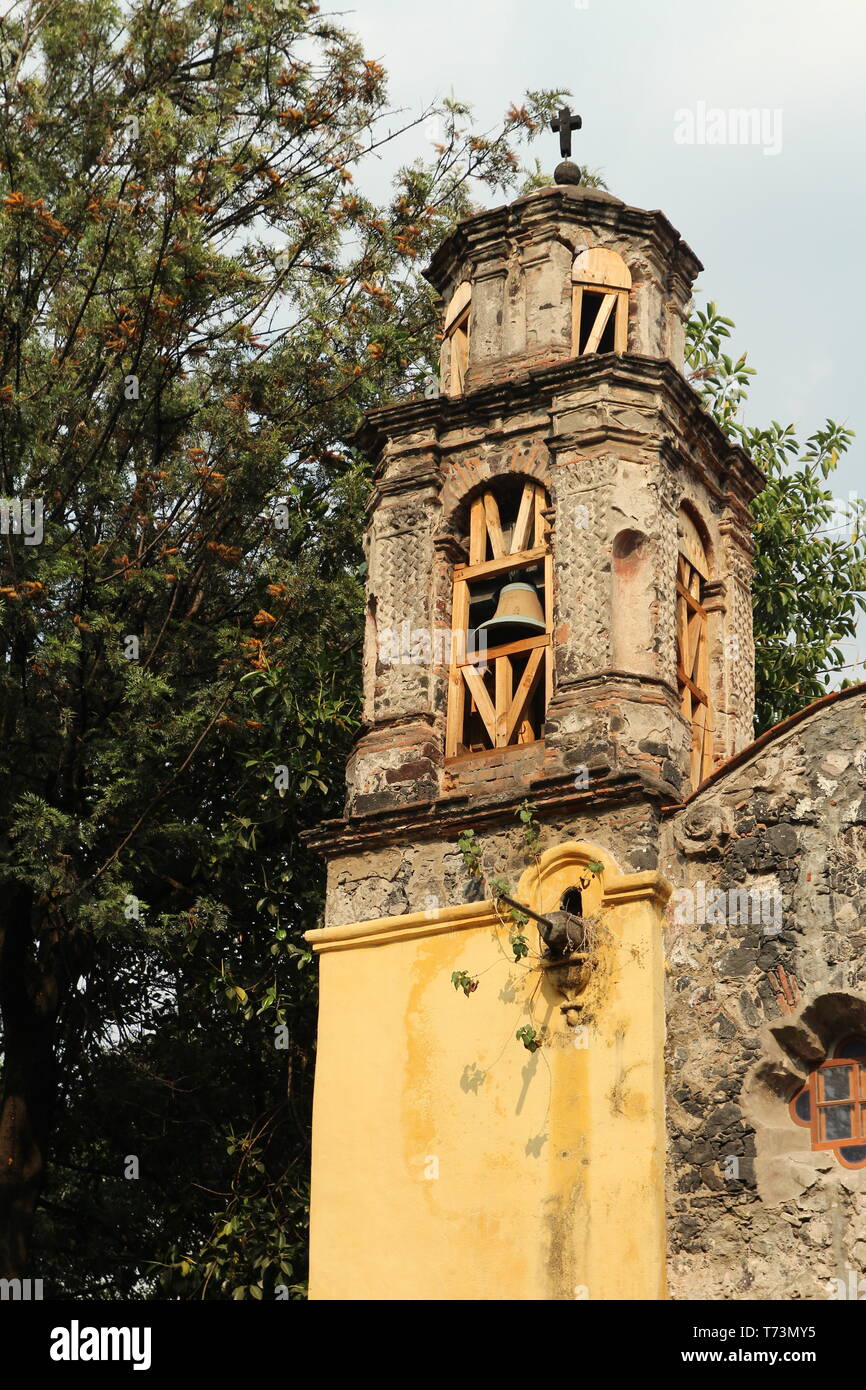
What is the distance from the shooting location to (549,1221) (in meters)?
11.0

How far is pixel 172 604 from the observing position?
15.2 meters

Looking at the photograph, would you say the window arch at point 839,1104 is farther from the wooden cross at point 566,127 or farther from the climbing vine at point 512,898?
the wooden cross at point 566,127

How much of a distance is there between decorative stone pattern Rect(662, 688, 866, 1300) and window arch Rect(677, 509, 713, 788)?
1.37m

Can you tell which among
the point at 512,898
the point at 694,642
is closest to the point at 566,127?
the point at 694,642

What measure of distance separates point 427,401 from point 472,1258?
5.33 meters

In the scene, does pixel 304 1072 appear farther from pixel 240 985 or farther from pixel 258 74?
pixel 258 74

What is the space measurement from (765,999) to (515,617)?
2851mm

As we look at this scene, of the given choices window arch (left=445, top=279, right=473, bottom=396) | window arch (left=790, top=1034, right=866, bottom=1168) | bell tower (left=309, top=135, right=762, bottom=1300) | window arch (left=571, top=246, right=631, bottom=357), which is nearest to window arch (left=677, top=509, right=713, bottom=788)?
bell tower (left=309, top=135, right=762, bottom=1300)

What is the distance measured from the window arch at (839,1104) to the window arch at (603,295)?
16.1 ft

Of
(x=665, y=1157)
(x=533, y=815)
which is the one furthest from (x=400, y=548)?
(x=665, y=1157)

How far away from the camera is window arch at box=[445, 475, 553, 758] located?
12695 millimetres

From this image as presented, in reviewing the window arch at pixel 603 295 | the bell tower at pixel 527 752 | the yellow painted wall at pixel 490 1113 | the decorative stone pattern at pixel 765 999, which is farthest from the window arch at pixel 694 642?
the yellow painted wall at pixel 490 1113

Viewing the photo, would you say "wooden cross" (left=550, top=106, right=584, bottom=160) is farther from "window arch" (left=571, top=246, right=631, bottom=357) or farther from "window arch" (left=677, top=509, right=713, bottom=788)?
"window arch" (left=677, top=509, right=713, bottom=788)

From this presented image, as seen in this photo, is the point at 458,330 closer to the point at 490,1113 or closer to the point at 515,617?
the point at 515,617
